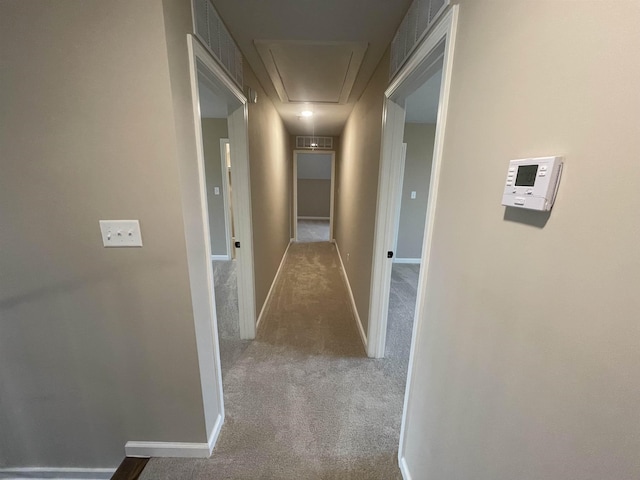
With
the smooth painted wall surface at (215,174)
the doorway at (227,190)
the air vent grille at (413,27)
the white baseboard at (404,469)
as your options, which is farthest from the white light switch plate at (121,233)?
the smooth painted wall surface at (215,174)

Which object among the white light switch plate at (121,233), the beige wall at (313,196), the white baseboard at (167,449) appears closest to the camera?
the white light switch plate at (121,233)

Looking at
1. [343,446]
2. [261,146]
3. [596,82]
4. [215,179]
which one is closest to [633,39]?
[596,82]

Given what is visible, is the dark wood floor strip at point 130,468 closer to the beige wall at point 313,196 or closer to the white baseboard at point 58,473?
the white baseboard at point 58,473

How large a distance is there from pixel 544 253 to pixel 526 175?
18 cm

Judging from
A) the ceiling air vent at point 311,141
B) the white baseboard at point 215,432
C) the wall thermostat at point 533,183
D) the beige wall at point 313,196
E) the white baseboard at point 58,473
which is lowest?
the white baseboard at point 58,473

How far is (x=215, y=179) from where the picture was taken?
166 inches

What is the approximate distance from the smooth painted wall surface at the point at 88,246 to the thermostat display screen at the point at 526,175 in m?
1.15

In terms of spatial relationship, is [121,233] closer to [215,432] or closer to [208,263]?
[208,263]

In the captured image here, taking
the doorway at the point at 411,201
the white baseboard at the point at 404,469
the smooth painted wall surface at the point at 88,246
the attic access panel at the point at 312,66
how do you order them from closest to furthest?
the smooth painted wall surface at the point at 88,246, the white baseboard at the point at 404,469, the attic access panel at the point at 312,66, the doorway at the point at 411,201

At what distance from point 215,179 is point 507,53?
425 cm

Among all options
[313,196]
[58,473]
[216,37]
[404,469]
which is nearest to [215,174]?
[216,37]

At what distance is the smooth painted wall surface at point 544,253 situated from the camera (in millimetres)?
413

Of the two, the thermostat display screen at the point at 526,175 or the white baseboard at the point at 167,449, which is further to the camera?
the white baseboard at the point at 167,449

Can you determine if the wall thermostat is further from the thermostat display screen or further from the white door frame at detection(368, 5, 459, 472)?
the white door frame at detection(368, 5, 459, 472)
